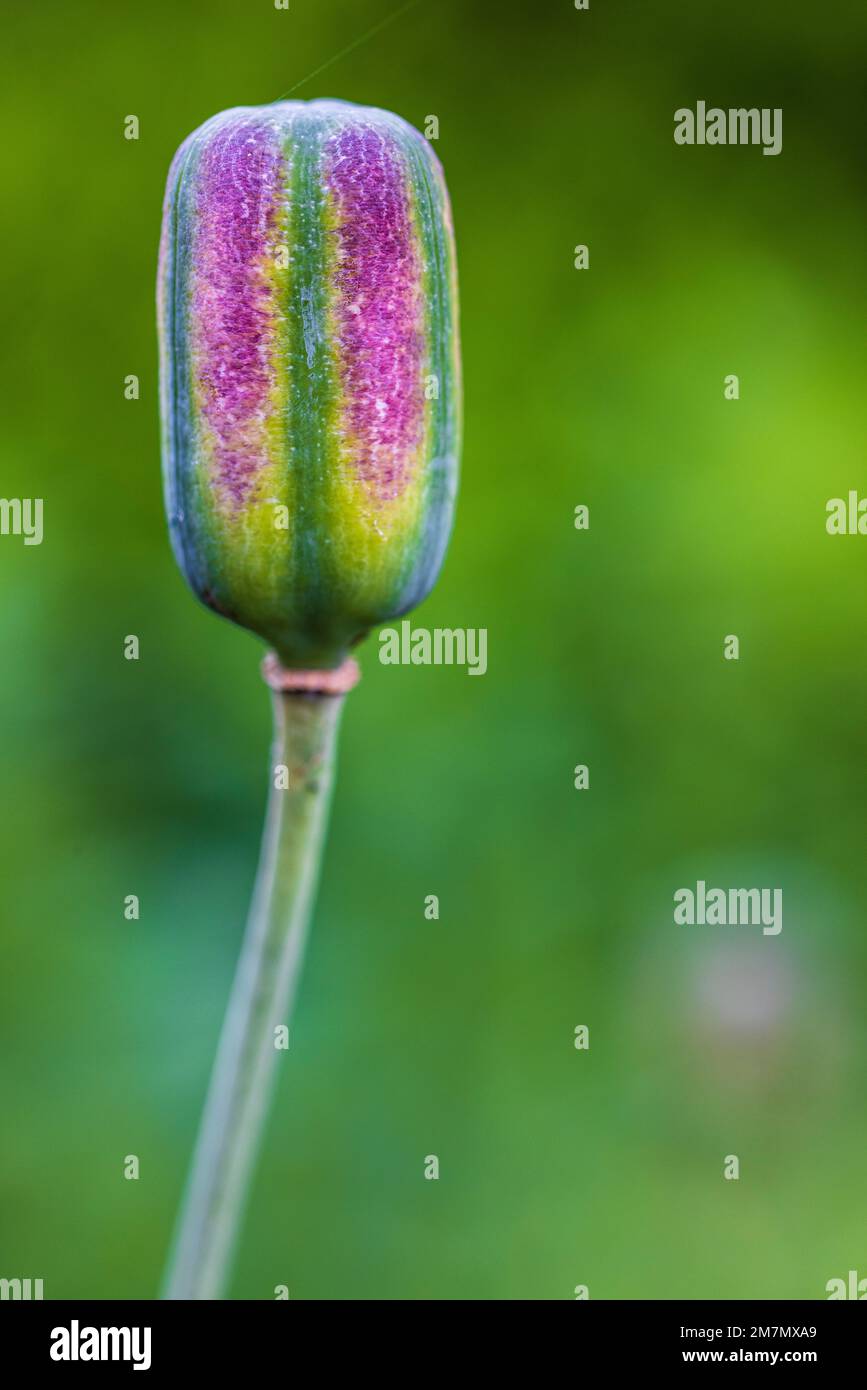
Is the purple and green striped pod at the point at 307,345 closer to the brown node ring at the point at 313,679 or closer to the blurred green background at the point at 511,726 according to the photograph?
the brown node ring at the point at 313,679

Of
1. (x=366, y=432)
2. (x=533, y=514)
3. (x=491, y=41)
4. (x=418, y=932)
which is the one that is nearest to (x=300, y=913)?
(x=366, y=432)

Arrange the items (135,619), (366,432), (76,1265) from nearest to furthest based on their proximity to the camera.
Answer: (366,432) → (76,1265) → (135,619)

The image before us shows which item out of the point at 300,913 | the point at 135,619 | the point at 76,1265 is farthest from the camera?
the point at 135,619

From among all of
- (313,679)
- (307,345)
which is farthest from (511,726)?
(307,345)

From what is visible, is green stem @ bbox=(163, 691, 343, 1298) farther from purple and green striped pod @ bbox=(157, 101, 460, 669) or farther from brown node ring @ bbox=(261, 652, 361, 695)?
purple and green striped pod @ bbox=(157, 101, 460, 669)

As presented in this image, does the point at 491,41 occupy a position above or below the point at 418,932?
above

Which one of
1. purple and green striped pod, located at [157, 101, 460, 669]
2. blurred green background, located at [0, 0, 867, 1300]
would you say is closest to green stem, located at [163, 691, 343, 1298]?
purple and green striped pod, located at [157, 101, 460, 669]

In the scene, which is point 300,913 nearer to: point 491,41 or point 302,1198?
point 302,1198
